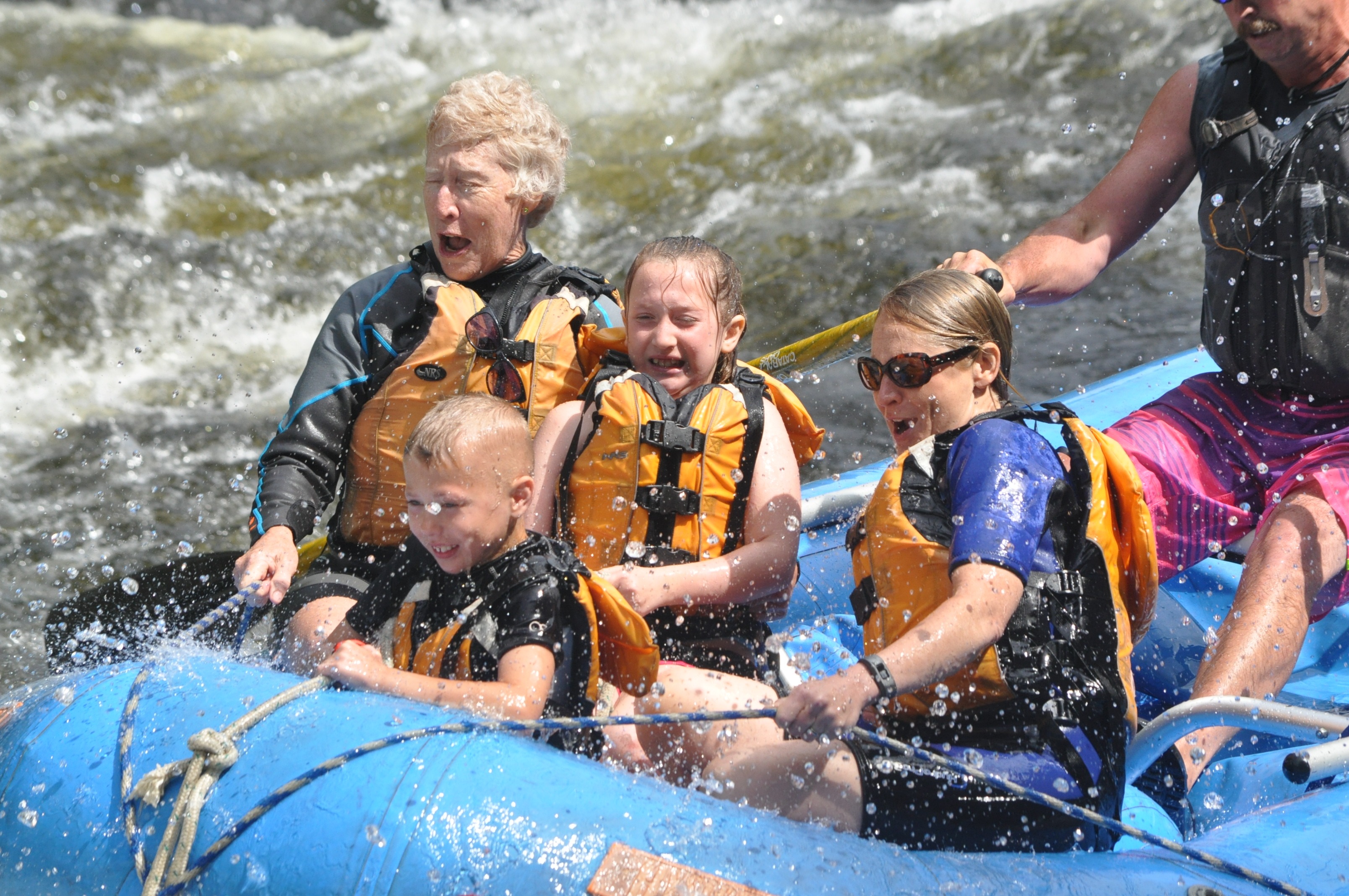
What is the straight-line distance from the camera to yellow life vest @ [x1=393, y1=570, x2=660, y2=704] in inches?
80.2

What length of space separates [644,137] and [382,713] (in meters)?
6.39

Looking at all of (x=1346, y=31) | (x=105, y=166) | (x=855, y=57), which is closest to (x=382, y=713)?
(x=1346, y=31)

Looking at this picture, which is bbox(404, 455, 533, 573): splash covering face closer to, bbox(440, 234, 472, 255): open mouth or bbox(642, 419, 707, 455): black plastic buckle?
bbox(642, 419, 707, 455): black plastic buckle

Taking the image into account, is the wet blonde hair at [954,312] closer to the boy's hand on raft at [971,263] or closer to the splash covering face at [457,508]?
the boy's hand on raft at [971,263]

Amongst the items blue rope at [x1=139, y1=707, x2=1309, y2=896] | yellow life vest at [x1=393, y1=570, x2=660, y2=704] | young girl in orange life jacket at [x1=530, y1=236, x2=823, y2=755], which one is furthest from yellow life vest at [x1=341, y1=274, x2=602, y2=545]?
blue rope at [x1=139, y1=707, x2=1309, y2=896]

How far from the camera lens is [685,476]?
8.04 ft

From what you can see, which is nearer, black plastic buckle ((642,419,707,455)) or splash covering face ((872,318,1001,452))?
splash covering face ((872,318,1001,452))

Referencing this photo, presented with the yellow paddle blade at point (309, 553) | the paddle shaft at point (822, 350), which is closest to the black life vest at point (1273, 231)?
the paddle shaft at point (822, 350)

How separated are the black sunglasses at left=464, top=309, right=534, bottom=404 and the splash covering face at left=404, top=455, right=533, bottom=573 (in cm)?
66

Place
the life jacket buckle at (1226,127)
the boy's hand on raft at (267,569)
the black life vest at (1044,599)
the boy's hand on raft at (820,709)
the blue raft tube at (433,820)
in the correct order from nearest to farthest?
1. the blue raft tube at (433,820)
2. the boy's hand on raft at (820,709)
3. the black life vest at (1044,599)
4. the boy's hand on raft at (267,569)
5. the life jacket buckle at (1226,127)

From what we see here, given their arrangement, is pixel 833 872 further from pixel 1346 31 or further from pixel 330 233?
pixel 330 233

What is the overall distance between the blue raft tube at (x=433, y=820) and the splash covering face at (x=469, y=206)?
1.10 m

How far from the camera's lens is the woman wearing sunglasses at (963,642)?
6.32 ft

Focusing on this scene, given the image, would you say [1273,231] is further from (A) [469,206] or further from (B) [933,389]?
(A) [469,206]
